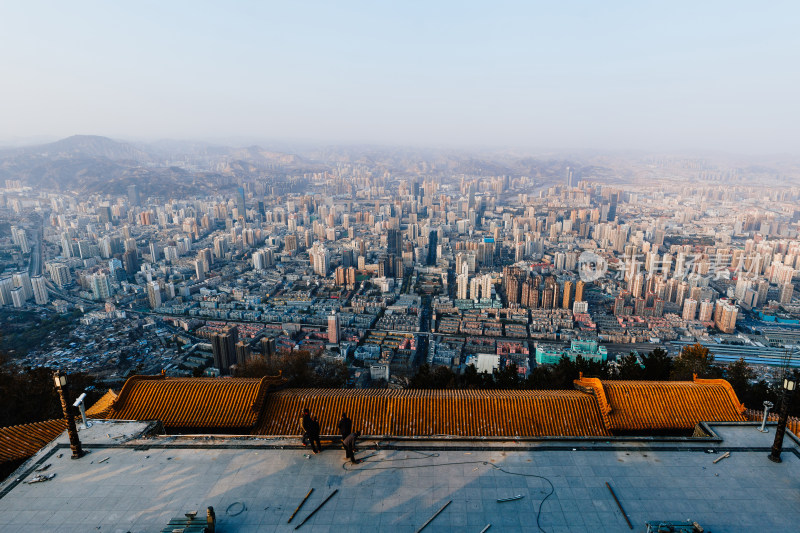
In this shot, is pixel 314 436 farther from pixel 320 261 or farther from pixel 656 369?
pixel 320 261

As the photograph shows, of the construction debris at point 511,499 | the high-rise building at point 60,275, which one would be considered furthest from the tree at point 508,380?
the high-rise building at point 60,275

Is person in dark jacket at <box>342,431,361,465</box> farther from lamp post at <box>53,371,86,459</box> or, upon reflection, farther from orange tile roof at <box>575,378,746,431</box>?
orange tile roof at <box>575,378,746,431</box>

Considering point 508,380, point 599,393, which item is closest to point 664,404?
point 599,393

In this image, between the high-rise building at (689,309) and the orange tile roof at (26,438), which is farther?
the high-rise building at (689,309)

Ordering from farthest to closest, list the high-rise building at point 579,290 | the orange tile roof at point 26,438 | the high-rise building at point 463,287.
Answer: the high-rise building at point 463,287
the high-rise building at point 579,290
the orange tile roof at point 26,438

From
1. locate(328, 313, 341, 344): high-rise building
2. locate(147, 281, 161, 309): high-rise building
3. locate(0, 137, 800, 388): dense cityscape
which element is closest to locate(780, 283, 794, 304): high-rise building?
locate(0, 137, 800, 388): dense cityscape

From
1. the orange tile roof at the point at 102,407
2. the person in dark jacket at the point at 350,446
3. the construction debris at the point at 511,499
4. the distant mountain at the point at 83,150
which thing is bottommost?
the orange tile roof at the point at 102,407

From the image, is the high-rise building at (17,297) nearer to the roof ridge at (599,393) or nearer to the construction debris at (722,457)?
the roof ridge at (599,393)
